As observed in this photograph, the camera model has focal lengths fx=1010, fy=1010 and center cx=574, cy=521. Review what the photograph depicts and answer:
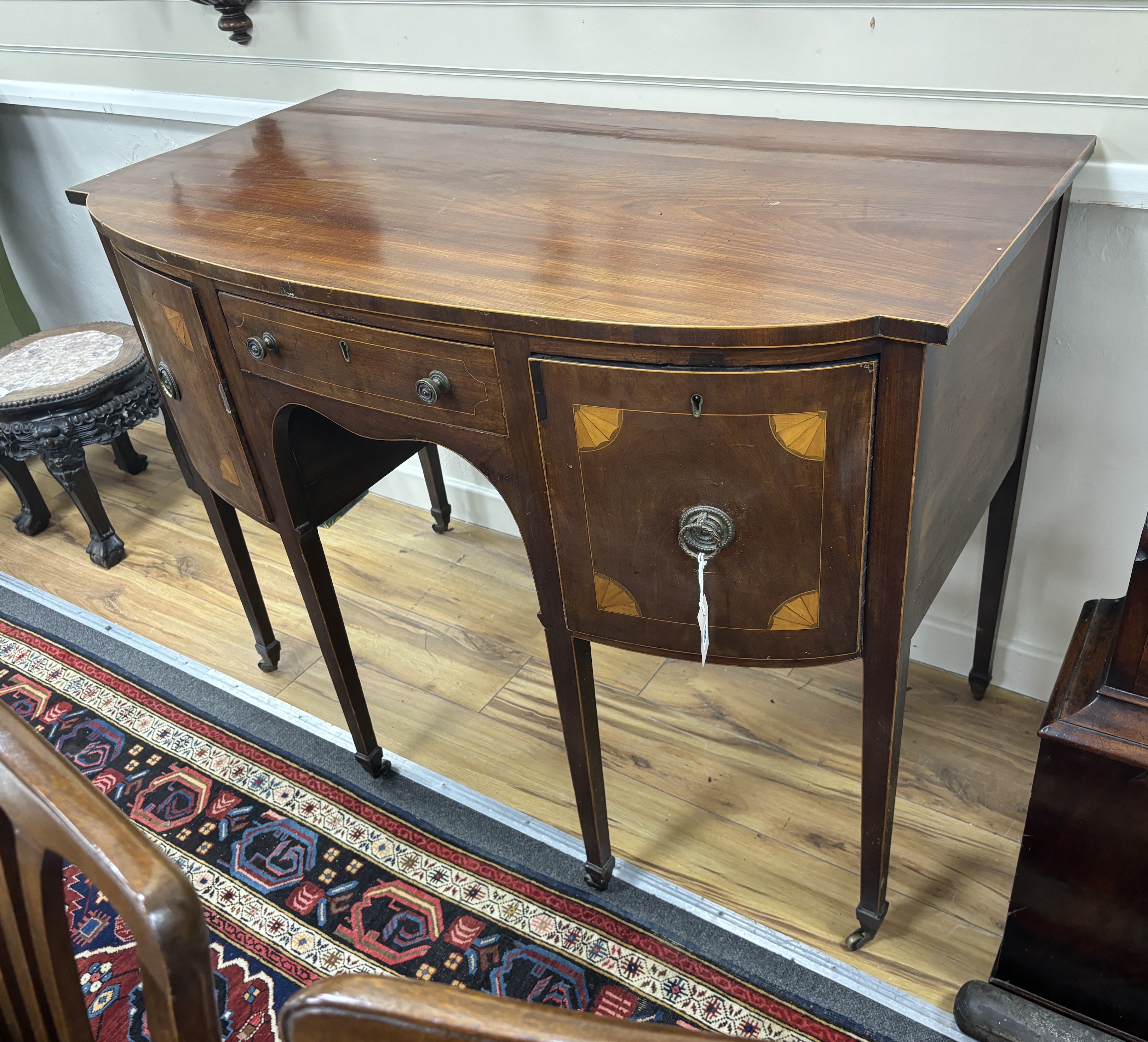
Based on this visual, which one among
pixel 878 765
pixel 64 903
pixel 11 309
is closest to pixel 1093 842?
pixel 878 765

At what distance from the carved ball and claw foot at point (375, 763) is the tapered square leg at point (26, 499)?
114cm

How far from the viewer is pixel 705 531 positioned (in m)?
0.97

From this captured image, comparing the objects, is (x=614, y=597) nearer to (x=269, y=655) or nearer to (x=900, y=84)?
(x=900, y=84)

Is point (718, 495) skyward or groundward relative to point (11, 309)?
skyward

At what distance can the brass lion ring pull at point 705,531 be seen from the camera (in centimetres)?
96

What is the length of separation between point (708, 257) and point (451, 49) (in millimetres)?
881

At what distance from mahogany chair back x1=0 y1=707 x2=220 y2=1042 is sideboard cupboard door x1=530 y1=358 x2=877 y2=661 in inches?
21.7

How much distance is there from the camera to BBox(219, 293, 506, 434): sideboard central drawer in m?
1.00

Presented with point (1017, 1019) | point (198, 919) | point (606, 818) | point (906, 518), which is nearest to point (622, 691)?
point (606, 818)

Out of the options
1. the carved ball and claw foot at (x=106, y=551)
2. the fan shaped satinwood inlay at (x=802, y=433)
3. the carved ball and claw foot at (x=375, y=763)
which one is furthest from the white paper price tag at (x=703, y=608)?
the carved ball and claw foot at (x=106, y=551)

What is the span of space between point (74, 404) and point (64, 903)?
1.66 meters

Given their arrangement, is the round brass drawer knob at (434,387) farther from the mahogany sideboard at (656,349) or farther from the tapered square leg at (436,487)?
the tapered square leg at (436,487)

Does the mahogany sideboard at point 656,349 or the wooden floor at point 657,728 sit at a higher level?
the mahogany sideboard at point 656,349

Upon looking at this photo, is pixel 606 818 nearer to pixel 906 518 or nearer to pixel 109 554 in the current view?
pixel 906 518
